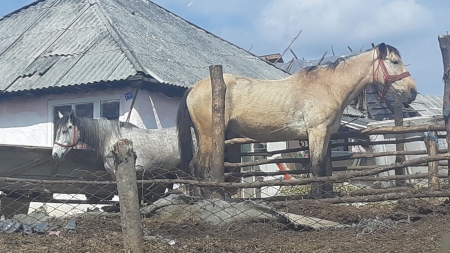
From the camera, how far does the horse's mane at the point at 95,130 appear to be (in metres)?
7.76

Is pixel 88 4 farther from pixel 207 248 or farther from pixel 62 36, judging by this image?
pixel 207 248

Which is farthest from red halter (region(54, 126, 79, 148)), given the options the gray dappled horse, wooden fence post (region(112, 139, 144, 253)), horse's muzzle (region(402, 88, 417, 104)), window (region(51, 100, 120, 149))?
horse's muzzle (region(402, 88, 417, 104))

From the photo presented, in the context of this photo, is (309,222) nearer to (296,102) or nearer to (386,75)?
(296,102)

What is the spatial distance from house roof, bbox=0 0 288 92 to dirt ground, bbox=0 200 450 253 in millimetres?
5967

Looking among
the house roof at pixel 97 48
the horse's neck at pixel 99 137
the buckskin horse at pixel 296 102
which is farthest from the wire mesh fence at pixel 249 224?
the house roof at pixel 97 48

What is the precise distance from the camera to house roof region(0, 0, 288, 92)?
11305 millimetres

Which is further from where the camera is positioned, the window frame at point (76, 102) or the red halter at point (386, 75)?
the window frame at point (76, 102)

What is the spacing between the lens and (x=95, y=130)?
7883 mm

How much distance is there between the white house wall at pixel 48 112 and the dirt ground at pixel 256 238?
548 cm

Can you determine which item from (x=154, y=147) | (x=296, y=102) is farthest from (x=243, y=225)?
(x=154, y=147)

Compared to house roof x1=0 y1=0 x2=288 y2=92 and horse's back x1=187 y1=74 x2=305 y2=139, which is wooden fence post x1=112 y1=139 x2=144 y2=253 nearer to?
horse's back x1=187 y1=74 x2=305 y2=139

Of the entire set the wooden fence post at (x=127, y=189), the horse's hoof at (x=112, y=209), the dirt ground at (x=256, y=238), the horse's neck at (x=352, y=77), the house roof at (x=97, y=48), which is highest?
the house roof at (x=97, y=48)

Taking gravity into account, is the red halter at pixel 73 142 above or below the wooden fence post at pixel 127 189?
above

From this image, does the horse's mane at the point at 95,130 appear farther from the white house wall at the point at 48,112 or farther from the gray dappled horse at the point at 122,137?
the white house wall at the point at 48,112
